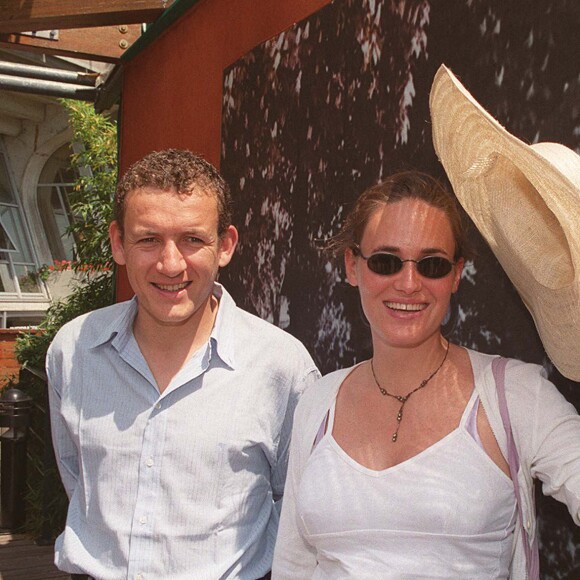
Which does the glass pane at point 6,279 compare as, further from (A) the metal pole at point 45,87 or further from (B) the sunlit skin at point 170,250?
(B) the sunlit skin at point 170,250

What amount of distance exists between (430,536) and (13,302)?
12587 millimetres

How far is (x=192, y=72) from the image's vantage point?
4.43 m

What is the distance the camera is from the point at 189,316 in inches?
84.0

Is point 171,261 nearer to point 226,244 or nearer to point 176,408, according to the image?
point 226,244

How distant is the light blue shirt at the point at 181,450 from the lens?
2.06 meters

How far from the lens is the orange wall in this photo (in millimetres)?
3477

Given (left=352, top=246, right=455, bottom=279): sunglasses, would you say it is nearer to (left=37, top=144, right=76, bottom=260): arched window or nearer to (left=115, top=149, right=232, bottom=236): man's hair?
(left=115, top=149, right=232, bottom=236): man's hair

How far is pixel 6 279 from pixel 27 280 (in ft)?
1.25

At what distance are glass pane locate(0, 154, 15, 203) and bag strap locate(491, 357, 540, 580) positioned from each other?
44.9 feet

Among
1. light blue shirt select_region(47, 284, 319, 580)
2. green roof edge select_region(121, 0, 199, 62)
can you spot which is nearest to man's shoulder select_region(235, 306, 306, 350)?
light blue shirt select_region(47, 284, 319, 580)

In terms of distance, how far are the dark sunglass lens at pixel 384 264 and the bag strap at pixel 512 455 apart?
0.28m

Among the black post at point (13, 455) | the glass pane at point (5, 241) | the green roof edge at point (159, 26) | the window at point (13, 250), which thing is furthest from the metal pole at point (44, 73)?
the glass pane at point (5, 241)

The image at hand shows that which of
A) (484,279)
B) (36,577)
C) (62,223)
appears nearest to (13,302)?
(62,223)

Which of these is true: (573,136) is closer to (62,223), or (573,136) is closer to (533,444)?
(533,444)
